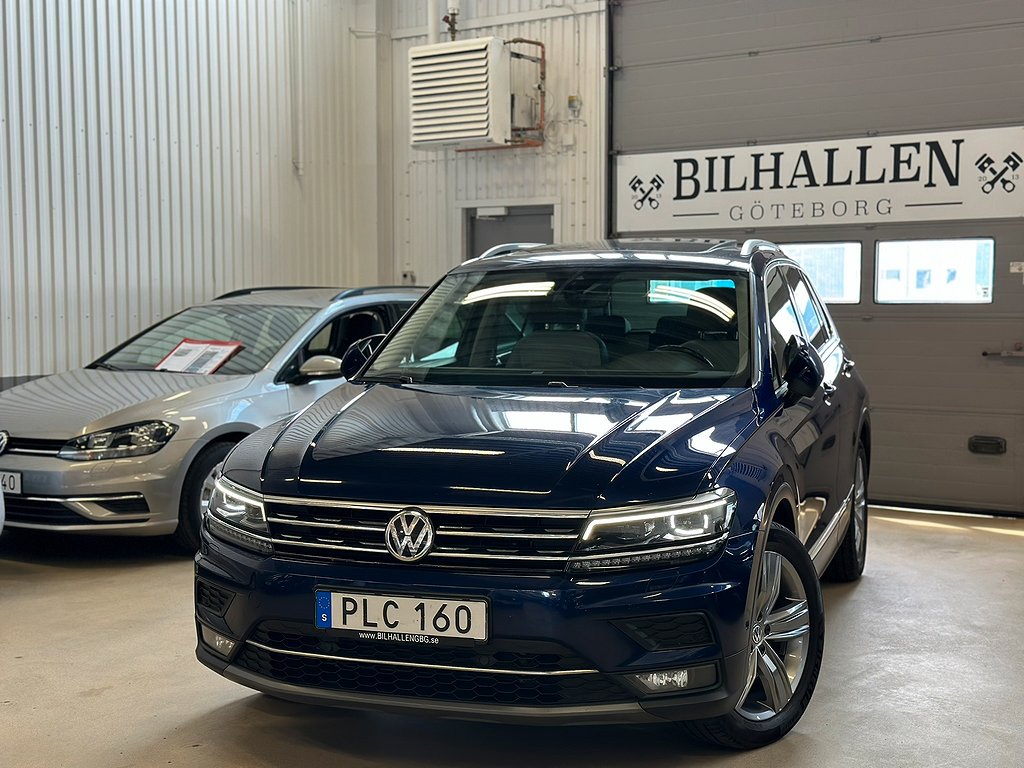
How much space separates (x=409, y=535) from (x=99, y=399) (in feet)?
11.3

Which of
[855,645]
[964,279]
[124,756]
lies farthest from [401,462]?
[964,279]

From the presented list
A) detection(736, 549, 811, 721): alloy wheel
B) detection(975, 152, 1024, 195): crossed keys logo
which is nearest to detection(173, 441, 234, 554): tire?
detection(736, 549, 811, 721): alloy wheel

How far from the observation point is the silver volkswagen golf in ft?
18.0

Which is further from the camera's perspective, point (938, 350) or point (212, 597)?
point (938, 350)

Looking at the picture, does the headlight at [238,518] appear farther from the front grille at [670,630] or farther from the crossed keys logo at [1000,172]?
the crossed keys logo at [1000,172]

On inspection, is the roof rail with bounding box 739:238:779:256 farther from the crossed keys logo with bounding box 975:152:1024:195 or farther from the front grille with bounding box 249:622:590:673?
the crossed keys logo with bounding box 975:152:1024:195

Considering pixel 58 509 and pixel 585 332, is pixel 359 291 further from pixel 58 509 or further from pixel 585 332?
pixel 585 332

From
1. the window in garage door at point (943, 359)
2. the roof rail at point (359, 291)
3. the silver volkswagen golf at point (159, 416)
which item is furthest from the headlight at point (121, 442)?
the window in garage door at point (943, 359)

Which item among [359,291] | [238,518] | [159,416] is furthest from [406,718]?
[359,291]

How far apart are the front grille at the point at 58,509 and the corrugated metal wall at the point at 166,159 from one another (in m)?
1.72

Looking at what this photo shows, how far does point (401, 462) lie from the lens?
2996mm

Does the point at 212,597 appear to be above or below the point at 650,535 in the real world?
below

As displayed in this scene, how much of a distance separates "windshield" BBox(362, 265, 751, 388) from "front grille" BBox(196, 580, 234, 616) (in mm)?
1036

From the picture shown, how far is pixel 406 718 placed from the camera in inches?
139
